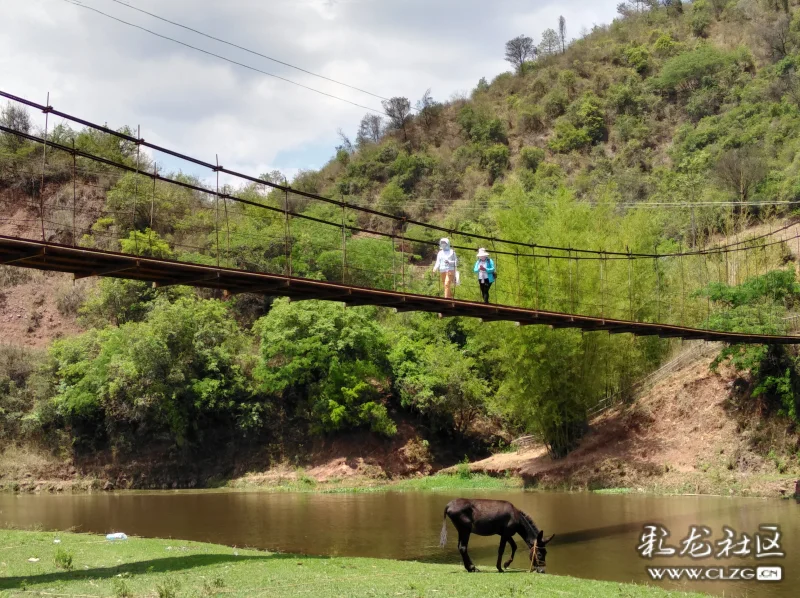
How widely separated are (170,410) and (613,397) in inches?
649

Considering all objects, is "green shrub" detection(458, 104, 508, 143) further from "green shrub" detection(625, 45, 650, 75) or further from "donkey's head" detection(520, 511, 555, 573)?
"donkey's head" detection(520, 511, 555, 573)

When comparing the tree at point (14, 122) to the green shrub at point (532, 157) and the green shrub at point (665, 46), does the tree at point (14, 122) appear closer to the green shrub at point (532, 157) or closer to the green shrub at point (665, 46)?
the green shrub at point (532, 157)

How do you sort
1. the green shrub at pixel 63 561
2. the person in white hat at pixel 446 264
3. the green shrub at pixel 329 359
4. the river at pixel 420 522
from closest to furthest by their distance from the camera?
the green shrub at pixel 63 561 < the river at pixel 420 522 < the person in white hat at pixel 446 264 < the green shrub at pixel 329 359

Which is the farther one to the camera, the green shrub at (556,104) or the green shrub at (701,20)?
the green shrub at (701,20)

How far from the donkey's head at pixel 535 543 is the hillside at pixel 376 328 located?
544 centimetres

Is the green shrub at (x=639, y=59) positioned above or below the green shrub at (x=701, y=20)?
below

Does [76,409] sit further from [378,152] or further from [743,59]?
[743,59]

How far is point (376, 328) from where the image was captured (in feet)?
100

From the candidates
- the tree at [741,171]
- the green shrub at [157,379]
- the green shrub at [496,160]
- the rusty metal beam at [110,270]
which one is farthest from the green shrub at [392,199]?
the rusty metal beam at [110,270]

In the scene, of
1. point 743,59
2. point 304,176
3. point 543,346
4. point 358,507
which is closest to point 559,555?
point 358,507

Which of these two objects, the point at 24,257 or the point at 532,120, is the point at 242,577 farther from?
the point at 532,120

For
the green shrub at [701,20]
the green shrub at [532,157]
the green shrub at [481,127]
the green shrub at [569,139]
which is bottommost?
the green shrub at [532,157]

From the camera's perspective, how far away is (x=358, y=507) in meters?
20.9

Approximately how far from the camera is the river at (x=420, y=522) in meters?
12.3
